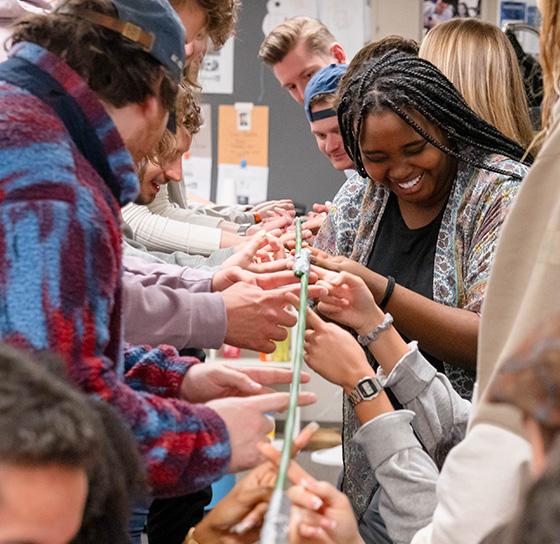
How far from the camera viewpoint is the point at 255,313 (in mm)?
1652

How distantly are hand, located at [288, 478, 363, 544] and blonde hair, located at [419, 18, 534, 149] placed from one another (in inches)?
46.8

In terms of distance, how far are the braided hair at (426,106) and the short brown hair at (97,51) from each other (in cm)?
80

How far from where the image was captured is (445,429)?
1566 millimetres

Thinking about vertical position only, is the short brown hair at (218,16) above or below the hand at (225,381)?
above

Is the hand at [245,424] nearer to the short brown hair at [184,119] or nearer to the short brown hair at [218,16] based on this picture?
the short brown hair at [184,119]

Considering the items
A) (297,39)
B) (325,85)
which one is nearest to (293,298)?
(325,85)

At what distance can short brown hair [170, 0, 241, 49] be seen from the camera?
5.67 ft

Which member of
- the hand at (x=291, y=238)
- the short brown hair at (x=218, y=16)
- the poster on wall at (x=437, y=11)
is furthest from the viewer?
the poster on wall at (x=437, y=11)

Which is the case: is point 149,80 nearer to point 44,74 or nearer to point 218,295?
point 44,74

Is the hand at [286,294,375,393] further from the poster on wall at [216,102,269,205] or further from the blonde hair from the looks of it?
the poster on wall at [216,102,269,205]

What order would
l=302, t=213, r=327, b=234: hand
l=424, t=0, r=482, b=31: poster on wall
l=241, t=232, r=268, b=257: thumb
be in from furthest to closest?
l=424, t=0, r=482, b=31: poster on wall
l=302, t=213, r=327, b=234: hand
l=241, t=232, r=268, b=257: thumb

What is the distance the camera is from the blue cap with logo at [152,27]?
1.10 m

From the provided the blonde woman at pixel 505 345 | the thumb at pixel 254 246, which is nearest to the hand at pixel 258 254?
the thumb at pixel 254 246

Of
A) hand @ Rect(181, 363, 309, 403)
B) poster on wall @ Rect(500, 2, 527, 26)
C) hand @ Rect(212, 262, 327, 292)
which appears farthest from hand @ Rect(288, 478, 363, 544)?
poster on wall @ Rect(500, 2, 527, 26)
